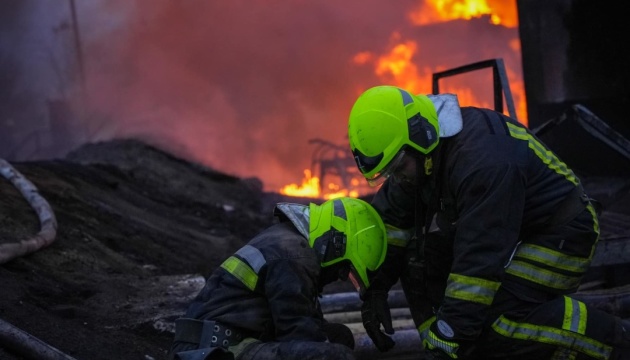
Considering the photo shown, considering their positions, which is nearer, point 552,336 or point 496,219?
point 496,219

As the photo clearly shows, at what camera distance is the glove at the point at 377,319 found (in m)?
3.98

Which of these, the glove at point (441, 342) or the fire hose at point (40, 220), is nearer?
the glove at point (441, 342)

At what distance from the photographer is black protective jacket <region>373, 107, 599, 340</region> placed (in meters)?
3.30

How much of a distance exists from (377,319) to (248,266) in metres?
0.71

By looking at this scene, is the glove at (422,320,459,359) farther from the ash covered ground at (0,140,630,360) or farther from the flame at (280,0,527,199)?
the flame at (280,0,527,199)

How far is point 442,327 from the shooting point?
11.1 ft

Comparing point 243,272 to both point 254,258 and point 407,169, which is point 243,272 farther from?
point 407,169

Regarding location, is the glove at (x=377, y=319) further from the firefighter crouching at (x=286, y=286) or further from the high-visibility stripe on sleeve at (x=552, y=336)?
the high-visibility stripe on sleeve at (x=552, y=336)

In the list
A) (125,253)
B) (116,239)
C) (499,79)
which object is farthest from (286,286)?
(116,239)

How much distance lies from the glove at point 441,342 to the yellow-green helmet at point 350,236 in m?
0.48

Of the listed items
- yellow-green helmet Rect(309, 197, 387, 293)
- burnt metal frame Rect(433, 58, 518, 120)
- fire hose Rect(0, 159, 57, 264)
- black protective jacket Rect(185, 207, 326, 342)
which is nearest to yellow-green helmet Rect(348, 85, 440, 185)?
yellow-green helmet Rect(309, 197, 387, 293)

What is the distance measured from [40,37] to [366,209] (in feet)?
67.5

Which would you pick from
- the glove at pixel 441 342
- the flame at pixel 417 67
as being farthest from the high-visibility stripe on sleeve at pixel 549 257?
the flame at pixel 417 67

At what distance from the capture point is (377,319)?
13.1ft
